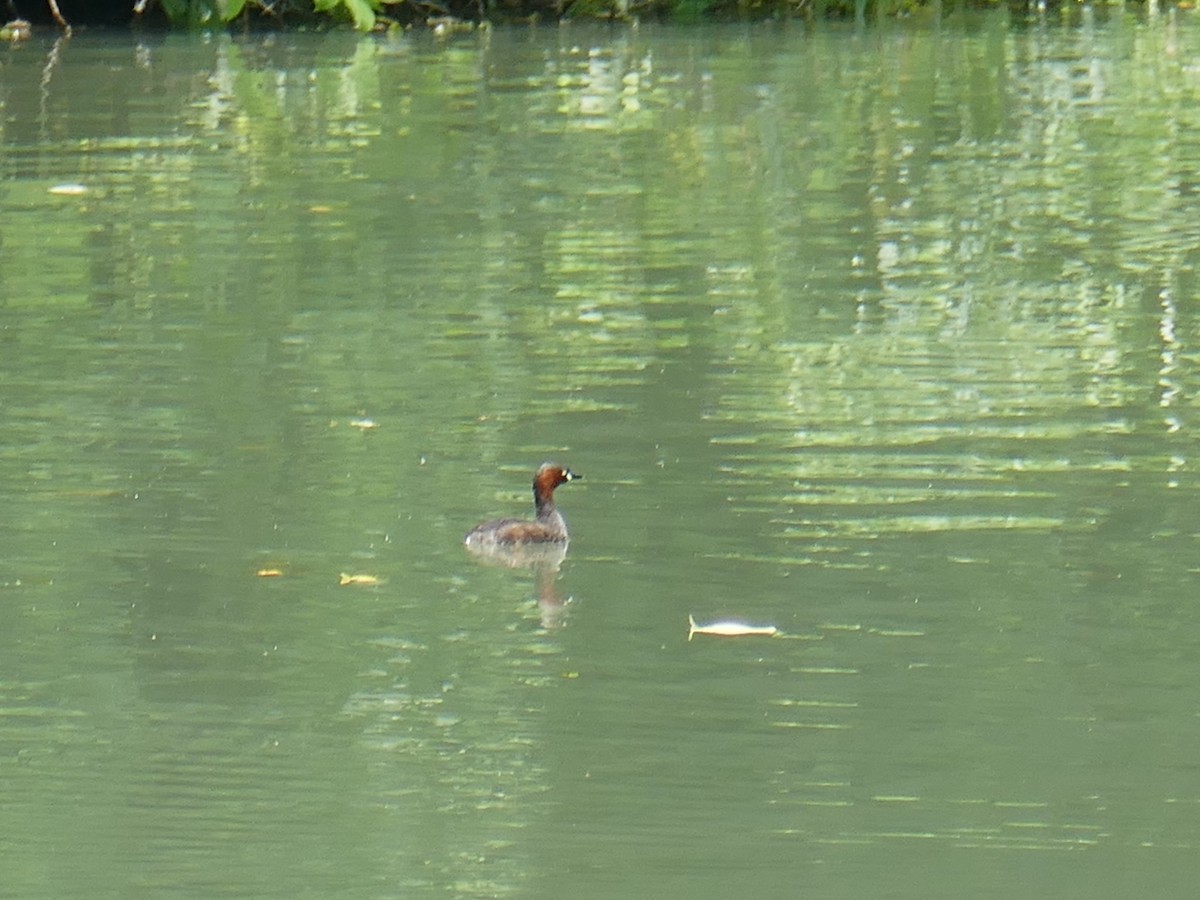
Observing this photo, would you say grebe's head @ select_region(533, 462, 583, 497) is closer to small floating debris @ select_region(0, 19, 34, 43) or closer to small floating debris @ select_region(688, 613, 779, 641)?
small floating debris @ select_region(688, 613, 779, 641)

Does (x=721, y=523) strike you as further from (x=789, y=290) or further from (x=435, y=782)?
(x=789, y=290)

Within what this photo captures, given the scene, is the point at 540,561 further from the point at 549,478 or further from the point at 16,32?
the point at 16,32

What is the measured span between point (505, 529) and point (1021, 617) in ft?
5.15

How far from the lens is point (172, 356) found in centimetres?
1147

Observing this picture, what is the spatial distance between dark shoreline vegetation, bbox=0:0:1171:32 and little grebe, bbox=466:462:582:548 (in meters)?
21.5

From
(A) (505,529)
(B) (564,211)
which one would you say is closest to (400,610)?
(A) (505,529)

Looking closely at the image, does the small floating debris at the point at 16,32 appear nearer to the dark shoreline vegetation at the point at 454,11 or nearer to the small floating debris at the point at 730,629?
the dark shoreline vegetation at the point at 454,11

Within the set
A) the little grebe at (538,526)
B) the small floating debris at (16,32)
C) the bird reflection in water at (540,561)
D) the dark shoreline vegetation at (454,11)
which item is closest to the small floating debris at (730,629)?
the bird reflection in water at (540,561)

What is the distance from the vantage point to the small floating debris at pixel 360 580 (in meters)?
8.09

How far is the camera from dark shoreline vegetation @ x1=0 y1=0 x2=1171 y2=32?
30.1m

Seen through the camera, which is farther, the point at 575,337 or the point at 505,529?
the point at 575,337

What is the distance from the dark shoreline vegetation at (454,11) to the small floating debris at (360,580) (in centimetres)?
2199

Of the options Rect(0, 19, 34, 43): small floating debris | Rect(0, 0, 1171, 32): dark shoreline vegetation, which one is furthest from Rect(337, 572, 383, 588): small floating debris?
Rect(0, 0, 1171, 32): dark shoreline vegetation

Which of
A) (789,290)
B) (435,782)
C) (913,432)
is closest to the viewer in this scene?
(435,782)
